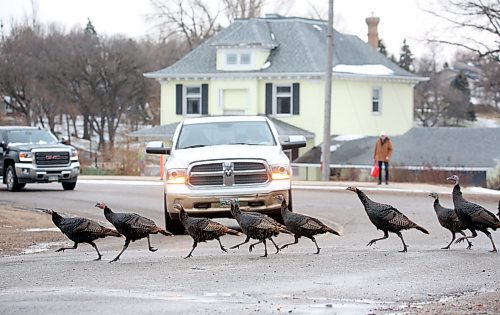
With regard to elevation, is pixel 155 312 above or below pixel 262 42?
below

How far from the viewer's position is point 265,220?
44.7ft

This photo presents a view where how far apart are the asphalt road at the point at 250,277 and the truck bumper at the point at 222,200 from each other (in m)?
0.56

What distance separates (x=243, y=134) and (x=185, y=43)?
6527cm

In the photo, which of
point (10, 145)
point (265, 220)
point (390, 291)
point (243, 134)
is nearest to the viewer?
point (390, 291)

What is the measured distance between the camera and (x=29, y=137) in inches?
1181

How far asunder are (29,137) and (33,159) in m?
1.40

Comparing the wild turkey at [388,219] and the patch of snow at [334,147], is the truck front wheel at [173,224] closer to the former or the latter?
the wild turkey at [388,219]

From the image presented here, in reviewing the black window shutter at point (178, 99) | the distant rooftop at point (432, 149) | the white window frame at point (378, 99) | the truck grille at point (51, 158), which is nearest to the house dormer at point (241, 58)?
the black window shutter at point (178, 99)

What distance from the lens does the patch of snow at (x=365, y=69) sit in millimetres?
52094

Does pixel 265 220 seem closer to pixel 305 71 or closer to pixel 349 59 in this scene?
pixel 305 71

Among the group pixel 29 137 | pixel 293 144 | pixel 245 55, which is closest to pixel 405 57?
pixel 245 55

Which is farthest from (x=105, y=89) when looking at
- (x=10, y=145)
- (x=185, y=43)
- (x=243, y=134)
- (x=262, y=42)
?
(x=243, y=134)

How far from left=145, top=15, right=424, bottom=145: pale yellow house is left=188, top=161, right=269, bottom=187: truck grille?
108 feet

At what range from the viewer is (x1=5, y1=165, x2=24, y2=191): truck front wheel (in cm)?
2929
